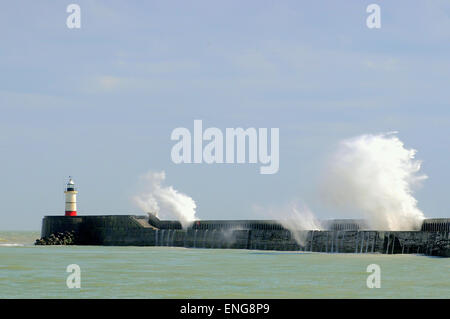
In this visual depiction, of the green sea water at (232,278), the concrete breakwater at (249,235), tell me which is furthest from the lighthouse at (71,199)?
the green sea water at (232,278)

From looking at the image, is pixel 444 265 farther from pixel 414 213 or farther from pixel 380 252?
pixel 414 213

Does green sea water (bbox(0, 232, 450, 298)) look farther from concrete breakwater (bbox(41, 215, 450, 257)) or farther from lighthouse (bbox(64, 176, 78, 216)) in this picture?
lighthouse (bbox(64, 176, 78, 216))

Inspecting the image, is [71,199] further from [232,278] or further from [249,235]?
[232,278]

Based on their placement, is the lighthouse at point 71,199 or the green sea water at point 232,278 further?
the lighthouse at point 71,199

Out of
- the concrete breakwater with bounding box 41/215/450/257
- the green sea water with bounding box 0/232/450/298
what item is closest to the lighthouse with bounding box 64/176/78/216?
the concrete breakwater with bounding box 41/215/450/257

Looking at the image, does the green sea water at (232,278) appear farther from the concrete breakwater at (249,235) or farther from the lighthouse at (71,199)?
the lighthouse at (71,199)
